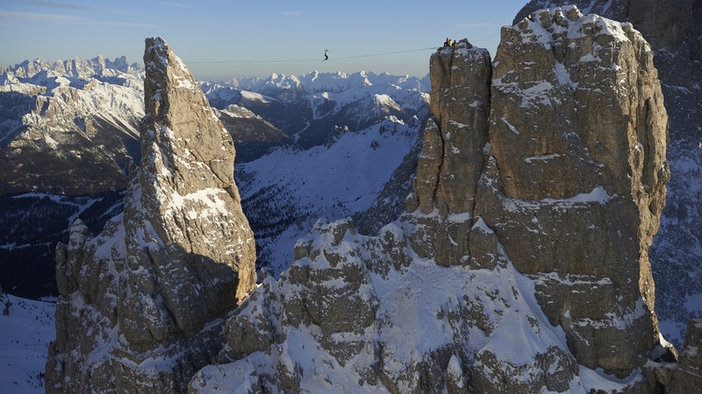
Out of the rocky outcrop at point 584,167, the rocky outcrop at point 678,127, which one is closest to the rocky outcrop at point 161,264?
the rocky outcrop at point 584,167

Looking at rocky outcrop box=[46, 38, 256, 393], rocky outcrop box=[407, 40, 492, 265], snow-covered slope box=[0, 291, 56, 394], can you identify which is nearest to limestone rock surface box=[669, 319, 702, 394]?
rocky outcrop box=[407, 40, 492, 265]

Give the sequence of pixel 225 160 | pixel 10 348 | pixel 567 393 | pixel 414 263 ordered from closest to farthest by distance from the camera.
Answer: pixel 567 393 < pixel 414 263 < pixel 225 160 < pixel 10 348

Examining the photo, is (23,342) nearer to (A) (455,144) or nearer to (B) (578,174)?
(A) (455,144)

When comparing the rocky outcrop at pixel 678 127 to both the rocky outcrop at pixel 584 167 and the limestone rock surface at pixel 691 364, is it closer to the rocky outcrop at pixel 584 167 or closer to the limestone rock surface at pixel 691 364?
the rocky outcrop at pixel 584 167

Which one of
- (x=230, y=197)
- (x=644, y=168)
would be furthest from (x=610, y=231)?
(x=230, y=197)

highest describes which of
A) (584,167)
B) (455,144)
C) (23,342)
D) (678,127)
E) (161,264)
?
(455,144)

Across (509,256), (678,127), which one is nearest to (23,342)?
(509,256)

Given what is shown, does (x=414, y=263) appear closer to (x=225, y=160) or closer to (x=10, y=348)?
(x=225, y=160)
